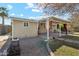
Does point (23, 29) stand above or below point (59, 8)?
below

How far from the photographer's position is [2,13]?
3012 millimetres

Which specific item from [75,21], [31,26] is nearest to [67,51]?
[75,21]

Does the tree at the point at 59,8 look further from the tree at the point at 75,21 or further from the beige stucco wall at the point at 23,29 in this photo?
the beige stucco wall at the point at 23,29

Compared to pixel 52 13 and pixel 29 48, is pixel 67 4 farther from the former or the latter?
pixel 29 48

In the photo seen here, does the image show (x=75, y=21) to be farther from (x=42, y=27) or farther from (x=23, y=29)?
(x=23, y=29)

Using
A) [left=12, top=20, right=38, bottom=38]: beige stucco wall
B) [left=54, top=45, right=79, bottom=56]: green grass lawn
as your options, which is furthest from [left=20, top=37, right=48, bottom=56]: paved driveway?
[left=54, top=45, right=79, bottom=56]: green grass lawn

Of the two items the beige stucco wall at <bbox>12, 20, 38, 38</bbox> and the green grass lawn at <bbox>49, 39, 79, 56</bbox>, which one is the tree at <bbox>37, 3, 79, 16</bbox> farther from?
the green grass lawn at <bbox>49, 39, 79, 56</bbox>

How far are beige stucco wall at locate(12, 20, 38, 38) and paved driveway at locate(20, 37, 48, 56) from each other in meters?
0.08

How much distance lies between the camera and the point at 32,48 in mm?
3100

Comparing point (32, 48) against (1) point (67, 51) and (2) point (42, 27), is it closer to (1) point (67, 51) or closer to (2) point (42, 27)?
(2) point (42, 27)

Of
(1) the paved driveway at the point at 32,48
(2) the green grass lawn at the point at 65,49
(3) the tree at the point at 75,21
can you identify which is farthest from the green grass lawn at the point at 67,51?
(3) the tree at the point at 75,21

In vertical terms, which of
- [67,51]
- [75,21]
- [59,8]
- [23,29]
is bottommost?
[67,51]

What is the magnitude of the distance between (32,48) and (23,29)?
341 millimetres

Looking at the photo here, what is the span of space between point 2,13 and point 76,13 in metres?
1.18
